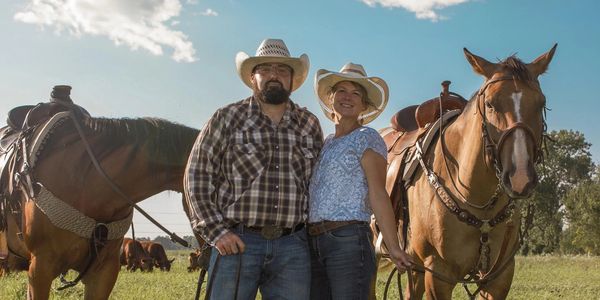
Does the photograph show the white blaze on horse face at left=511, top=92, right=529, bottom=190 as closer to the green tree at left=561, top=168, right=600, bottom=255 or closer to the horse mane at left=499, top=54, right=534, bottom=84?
the horse mane at left=499, top=54, right=534, bottom=84

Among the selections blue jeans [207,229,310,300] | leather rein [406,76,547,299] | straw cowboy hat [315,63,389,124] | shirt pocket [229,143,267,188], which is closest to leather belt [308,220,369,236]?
blue jeans [207,229,310,300]

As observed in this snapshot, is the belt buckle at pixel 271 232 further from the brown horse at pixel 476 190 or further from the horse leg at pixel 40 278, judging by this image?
the horse leg at pixel 40 278

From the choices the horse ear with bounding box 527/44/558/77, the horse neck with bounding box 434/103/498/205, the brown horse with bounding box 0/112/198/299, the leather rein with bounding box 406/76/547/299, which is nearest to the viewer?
the leather rein with bounding box 406/76/547/299

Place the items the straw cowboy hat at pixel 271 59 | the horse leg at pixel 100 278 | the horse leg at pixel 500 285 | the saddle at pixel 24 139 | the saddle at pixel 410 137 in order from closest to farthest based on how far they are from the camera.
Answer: the straw cowboy hat at pixel 271 59
the horse leg at pixel 500 285
the horse leg at pixel 100 278
the saddle at pixel 410 137
the saddle at pixel 24 139

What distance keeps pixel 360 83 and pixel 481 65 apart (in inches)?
48.7

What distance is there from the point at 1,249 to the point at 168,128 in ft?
9.17

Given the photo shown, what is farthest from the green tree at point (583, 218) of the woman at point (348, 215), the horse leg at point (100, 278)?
the woman at point (348, 215)

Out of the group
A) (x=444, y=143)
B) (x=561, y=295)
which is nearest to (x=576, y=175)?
(x=561, y=295)

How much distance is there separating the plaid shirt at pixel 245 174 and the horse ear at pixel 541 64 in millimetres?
1986

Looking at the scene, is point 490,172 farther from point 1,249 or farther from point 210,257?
point 1,249

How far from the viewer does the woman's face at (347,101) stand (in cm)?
372

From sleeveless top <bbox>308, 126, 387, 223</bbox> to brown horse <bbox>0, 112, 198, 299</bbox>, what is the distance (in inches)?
74.7

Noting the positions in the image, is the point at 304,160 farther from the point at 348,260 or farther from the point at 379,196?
the point at 348,260

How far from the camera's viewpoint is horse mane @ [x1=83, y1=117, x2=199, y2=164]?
5105mm
